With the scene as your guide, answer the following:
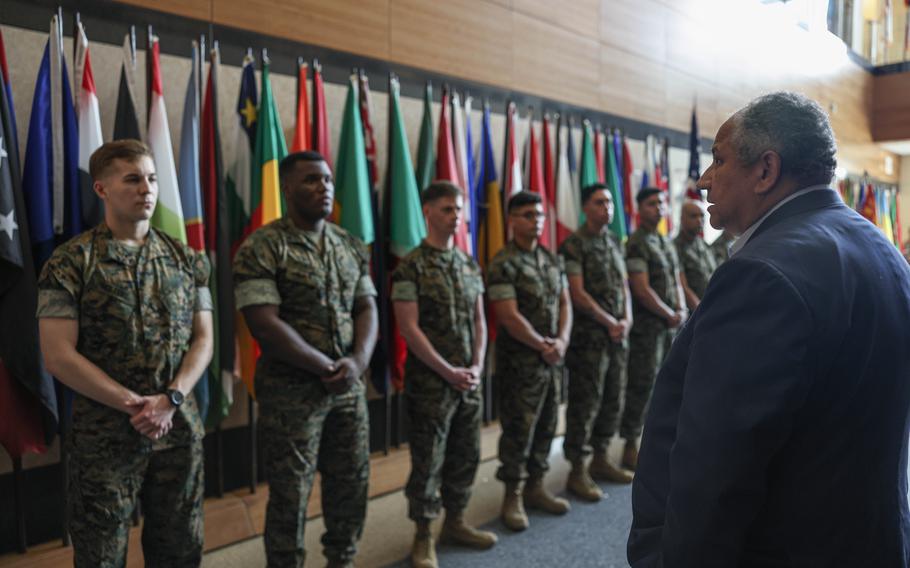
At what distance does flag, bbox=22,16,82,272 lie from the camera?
2.17 metres

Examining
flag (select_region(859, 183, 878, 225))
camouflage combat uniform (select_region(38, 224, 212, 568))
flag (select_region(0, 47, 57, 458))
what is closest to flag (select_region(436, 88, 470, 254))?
camouflage combat uniform (select_region(38, 224, 212, 568))

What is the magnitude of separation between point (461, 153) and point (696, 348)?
2.85 meters

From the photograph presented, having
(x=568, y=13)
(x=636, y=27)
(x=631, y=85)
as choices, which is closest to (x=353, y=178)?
(x=568, y=13)

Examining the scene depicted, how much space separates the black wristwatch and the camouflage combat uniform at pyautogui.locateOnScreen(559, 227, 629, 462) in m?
2.02

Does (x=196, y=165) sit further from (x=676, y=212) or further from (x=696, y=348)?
(x=676, y=212)

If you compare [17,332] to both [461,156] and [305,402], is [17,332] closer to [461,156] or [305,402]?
[305,402]

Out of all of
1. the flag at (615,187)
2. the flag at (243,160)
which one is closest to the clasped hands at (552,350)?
the flag at (243,160)

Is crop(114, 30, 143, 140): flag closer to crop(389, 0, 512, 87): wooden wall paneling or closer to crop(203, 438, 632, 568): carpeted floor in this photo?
crop(389, 0, 512, 87): wooden wall paneling

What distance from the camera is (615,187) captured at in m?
4.54

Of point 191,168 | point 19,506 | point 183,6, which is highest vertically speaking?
point 183,6

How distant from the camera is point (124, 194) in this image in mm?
1787

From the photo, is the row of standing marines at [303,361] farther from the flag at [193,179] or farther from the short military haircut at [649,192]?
the short military haircut at [649,192]

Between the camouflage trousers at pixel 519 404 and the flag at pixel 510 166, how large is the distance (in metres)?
1.27

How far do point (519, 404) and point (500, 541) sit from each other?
22.5 inches
